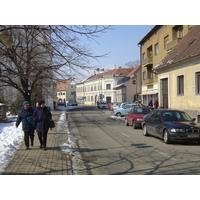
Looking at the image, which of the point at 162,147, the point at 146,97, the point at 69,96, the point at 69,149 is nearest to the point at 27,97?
the point at 69,149

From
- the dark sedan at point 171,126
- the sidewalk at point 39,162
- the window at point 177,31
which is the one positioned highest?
the window at point 177,31

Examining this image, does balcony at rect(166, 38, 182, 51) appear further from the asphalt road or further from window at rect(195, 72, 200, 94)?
the asphalt road

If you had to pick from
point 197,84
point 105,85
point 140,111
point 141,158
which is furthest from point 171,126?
point 105,85

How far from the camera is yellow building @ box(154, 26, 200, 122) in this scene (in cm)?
1688

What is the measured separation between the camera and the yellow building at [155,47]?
26.1 m

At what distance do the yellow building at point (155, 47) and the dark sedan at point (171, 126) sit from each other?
1465 cm

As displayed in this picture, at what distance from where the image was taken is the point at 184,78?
18.4 metres

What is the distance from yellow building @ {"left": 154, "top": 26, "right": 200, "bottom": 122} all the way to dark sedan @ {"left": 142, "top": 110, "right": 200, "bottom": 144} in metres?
5.86

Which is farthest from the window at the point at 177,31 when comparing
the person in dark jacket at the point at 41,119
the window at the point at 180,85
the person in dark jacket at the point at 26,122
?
the person in dark jacket at the point at 26,122

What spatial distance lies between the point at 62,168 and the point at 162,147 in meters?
4.53

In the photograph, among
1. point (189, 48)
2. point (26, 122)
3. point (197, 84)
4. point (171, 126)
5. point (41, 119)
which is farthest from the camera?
point (189, 48)

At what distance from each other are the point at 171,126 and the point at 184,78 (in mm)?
9416

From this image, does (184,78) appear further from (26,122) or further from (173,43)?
(26,122)

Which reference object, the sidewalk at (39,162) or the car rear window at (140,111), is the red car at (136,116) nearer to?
the car rear window at (140,111)
